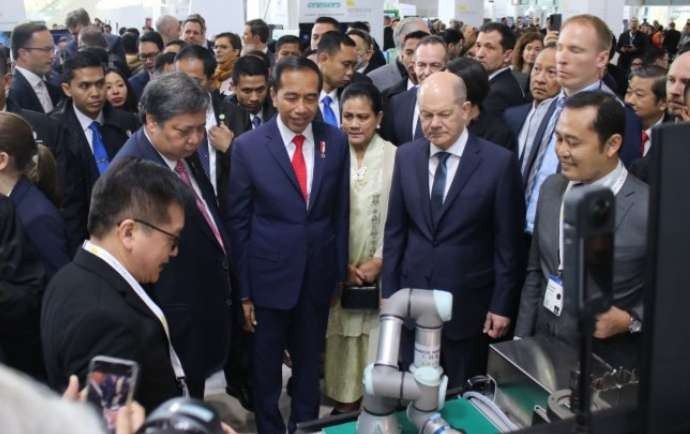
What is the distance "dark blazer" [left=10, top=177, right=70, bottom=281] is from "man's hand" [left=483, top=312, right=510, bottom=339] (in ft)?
4.60

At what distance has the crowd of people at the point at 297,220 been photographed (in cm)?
146

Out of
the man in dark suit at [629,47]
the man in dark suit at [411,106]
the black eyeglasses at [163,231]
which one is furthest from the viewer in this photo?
the man in dark suit at [629,47]

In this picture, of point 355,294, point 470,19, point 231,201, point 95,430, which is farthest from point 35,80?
point 470,19

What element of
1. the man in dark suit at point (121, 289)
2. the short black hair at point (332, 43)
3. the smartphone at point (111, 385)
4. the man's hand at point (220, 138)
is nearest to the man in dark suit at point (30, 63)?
the man's hand at point (220, 138)

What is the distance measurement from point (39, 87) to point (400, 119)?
7.39 feet

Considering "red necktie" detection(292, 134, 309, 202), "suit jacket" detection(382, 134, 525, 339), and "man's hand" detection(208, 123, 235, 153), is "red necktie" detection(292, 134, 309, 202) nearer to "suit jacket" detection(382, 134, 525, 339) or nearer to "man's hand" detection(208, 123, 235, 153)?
"suit jacket" detection(382, 134, 525, 339)

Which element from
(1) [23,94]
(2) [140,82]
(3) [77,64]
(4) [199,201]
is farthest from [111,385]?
(2) [140,82]

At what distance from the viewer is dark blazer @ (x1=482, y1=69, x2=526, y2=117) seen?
3.87 m

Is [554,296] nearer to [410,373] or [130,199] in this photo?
[410,373]

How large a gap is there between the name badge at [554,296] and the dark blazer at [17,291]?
1.47 meters

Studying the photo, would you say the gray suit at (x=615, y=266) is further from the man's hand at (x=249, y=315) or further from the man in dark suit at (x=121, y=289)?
the man's hand at (x=249, y=315)

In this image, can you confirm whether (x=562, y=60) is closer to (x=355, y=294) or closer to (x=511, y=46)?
(x=355, y=294)

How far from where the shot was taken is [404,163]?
2.41 meters

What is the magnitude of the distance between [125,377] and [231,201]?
146cm
